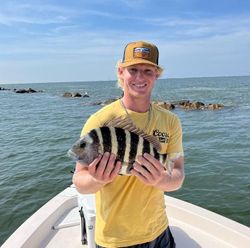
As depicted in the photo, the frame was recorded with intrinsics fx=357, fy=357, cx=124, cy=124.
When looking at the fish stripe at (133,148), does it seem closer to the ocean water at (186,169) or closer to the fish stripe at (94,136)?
the fish stripe at (94,136)

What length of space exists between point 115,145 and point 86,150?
7.7 inches

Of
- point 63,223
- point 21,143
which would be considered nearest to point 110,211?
point 63,223

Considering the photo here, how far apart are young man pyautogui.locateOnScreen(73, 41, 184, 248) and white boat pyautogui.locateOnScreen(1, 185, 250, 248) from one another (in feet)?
3.76

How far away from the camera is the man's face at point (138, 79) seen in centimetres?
269

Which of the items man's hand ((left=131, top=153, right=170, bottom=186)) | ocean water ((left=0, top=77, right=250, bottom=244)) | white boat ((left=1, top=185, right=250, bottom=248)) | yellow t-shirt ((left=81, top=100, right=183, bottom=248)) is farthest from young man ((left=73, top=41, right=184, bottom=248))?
ocean water ((left=0, top=77, right=250, bottom=244))

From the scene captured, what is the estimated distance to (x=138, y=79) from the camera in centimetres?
268

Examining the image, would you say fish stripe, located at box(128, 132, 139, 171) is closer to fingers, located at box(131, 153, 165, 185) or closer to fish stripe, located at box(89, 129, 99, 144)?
fingers, located at box(131, 153, 165, 185)

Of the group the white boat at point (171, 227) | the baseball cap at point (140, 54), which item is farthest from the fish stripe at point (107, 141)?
the white boat at point (171, 227)

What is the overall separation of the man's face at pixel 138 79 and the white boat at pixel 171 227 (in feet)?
5.48

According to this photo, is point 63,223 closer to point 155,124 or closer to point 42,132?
point 155,124

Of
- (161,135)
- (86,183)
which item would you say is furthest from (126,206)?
(161,135)

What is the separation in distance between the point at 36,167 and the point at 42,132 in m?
7.98

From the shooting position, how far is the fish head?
2.24 meters

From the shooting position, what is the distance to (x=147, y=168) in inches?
90.9
